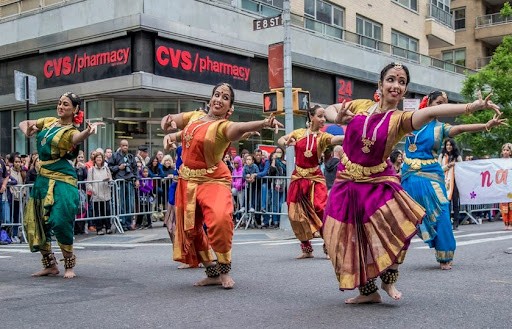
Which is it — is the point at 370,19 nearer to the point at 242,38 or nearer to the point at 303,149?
the point at 242,38

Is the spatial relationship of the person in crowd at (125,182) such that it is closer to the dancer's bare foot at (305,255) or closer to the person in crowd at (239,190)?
the person in crowd at (239,190)

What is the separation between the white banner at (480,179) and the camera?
1608 centimetres

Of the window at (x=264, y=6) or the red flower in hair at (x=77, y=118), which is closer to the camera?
the red flower in hair at (x=77, y=118)

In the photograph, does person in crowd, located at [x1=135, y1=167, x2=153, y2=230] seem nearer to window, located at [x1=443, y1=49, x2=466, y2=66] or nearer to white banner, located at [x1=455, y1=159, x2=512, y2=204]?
white banner, located at [x1=455, y1=159, x2=512, y2=204]

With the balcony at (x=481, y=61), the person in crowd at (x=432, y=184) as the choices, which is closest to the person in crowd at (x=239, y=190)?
the person in crowd at (x=432, y=184)

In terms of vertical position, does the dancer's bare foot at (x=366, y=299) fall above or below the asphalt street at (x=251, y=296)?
above

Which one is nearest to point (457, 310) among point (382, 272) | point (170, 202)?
point (382, 272)

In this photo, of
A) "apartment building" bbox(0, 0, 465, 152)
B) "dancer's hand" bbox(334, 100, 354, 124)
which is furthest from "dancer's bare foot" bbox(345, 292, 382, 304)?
"apartment building" bbox(0, 0, 465, 152)

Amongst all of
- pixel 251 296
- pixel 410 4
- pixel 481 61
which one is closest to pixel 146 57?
pixel 251 296

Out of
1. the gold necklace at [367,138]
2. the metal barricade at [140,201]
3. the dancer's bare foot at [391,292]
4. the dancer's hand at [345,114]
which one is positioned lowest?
the dancer's bare foot at [391,292]

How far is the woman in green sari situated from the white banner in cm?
1088

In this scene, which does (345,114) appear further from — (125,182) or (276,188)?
(276,188)

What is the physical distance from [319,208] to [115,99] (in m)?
12.2

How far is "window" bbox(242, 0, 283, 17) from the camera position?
22250mm
